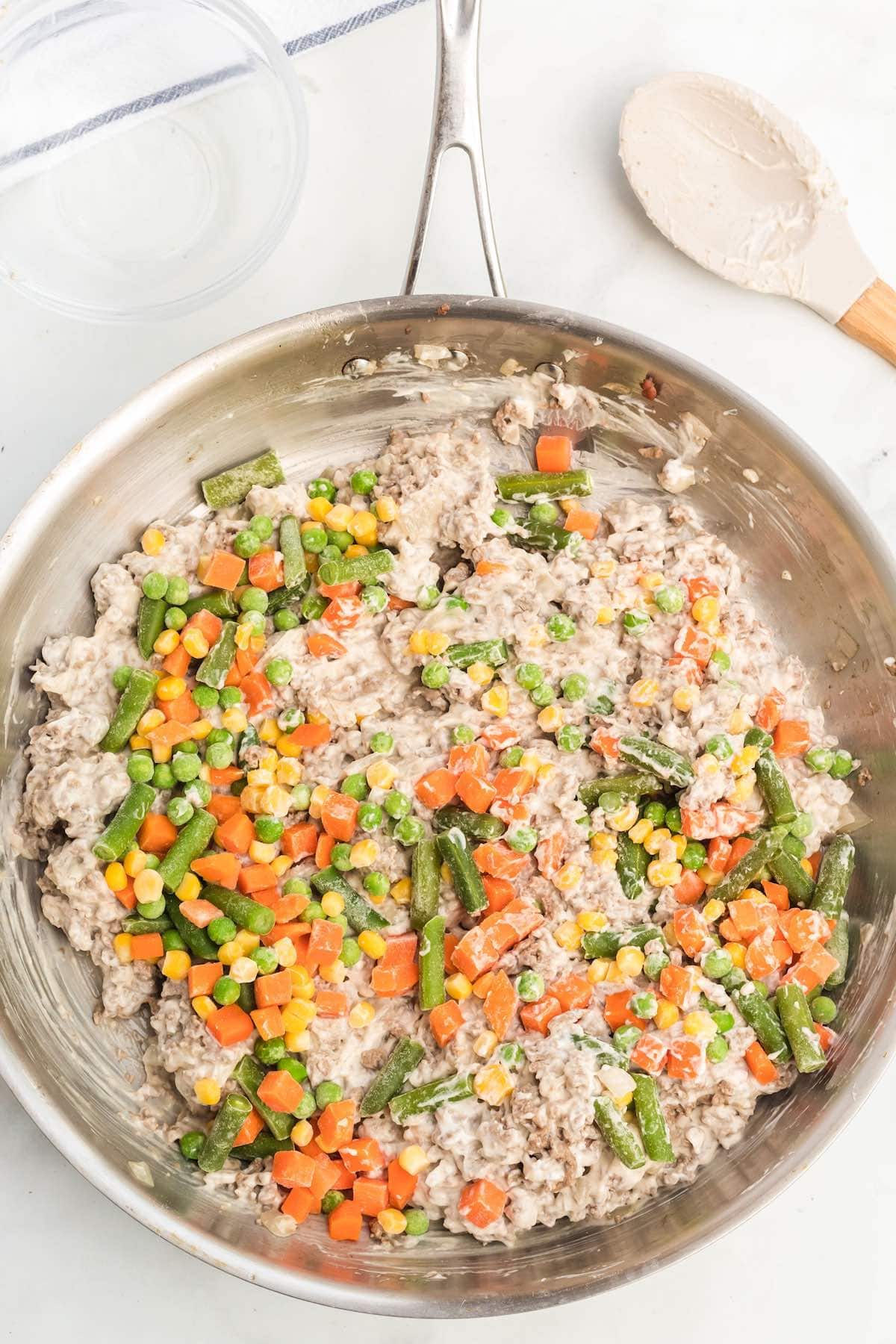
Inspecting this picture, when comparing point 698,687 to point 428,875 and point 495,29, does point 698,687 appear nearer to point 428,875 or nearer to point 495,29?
point 428,875

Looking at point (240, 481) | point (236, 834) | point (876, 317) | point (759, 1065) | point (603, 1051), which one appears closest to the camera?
point (603, 1051)

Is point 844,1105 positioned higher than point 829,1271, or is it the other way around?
point 844,1105

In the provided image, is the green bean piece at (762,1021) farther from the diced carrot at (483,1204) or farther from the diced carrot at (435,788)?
the diced carrot at (435,788)

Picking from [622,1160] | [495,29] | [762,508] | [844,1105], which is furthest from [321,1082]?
[495,29]

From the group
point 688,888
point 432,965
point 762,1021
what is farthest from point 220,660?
point 762,1021

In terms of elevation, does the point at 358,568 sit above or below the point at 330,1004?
above

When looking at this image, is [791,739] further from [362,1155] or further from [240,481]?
[240,481]
